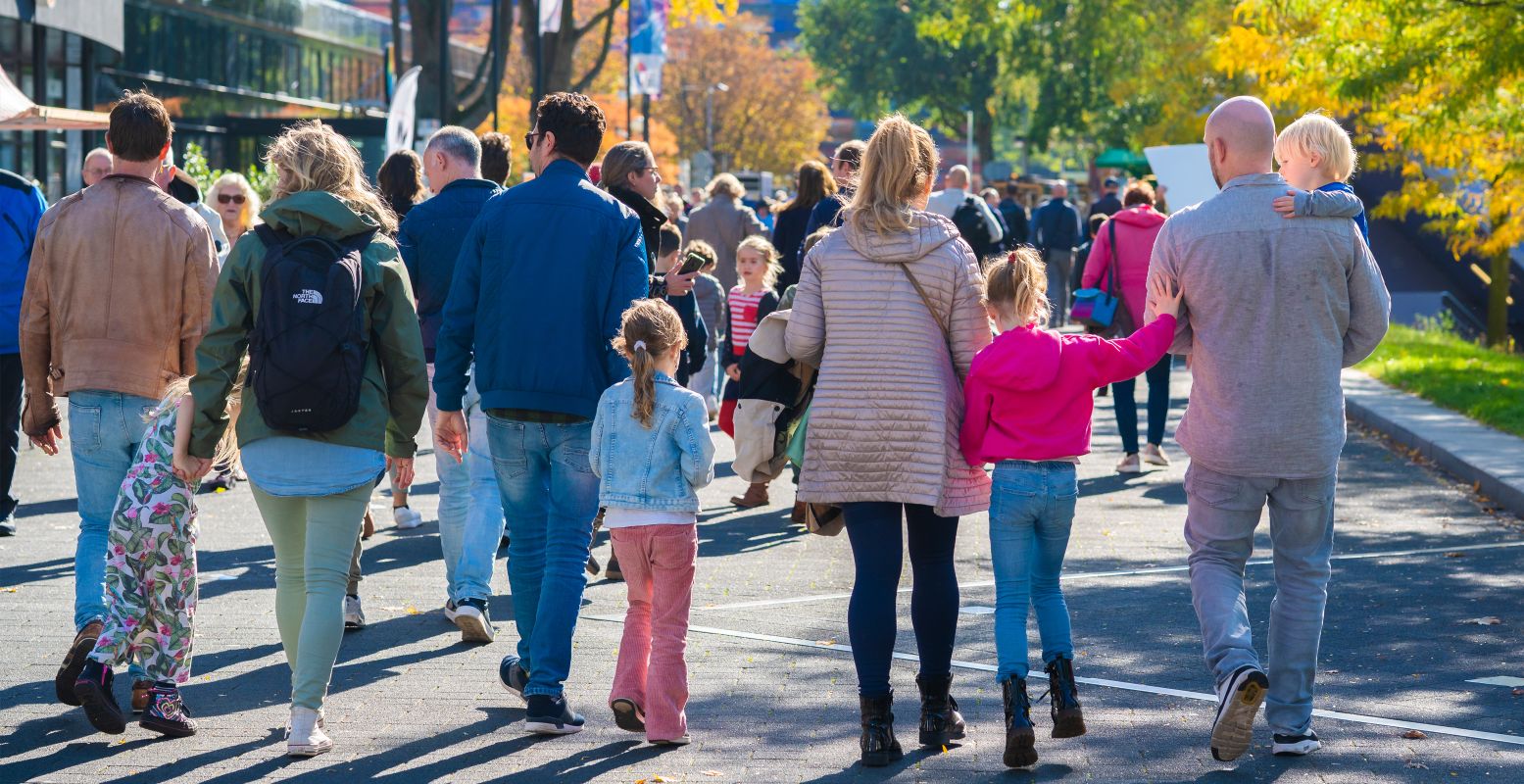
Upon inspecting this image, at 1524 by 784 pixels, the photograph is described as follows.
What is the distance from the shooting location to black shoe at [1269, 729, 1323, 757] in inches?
220

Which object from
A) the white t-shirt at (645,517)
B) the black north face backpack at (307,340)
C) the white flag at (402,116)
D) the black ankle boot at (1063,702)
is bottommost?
the black ankle boot at (1063,702)

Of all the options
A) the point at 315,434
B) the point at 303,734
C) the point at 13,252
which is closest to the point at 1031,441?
the point at 315,434

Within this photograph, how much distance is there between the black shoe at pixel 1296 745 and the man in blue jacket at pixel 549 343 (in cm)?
215

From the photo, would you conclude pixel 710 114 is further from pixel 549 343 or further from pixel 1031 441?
pixel 1031 441

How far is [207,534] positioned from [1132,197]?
6.66 m

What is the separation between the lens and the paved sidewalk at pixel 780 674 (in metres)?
5.50

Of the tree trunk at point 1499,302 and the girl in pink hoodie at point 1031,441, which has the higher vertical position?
the tree trunk at point 1499,302

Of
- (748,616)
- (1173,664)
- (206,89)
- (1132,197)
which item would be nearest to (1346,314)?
(1173,664)

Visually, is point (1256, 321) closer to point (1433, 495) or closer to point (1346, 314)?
point (1346, 314)

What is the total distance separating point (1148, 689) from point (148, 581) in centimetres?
334

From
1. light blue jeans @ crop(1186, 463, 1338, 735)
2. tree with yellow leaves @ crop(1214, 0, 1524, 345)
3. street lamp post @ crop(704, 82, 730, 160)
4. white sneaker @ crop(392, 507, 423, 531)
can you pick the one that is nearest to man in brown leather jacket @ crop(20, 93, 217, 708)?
light blue jeans @ crop(1186, 463, 1338, 735)

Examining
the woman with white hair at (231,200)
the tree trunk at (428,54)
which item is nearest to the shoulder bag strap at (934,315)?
the woman with white hair at (231,200)

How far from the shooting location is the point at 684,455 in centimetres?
570

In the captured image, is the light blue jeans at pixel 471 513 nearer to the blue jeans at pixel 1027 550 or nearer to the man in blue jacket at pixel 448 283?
the man in blue jacket at pixel 448 283
